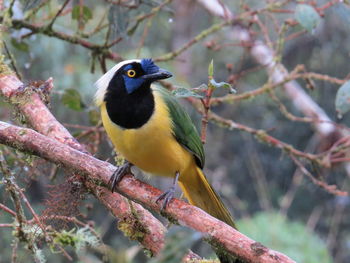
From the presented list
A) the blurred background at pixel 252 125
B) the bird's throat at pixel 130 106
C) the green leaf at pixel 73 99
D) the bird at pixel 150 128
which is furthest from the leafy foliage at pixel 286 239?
the bird's throat at pixel 130 106

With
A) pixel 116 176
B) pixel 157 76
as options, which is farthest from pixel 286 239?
pixel 116 176

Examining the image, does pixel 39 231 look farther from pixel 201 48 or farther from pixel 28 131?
pixel 201 48

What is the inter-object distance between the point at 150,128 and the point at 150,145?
0.09m

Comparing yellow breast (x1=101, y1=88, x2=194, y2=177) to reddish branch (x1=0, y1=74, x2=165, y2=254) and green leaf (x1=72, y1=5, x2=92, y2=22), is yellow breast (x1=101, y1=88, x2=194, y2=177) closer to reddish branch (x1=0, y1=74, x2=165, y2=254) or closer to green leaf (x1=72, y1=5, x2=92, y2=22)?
reddish branch (x1=0, y1=74, x2=165, y2=254)

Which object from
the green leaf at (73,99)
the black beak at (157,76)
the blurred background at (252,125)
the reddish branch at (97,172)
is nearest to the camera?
the reddish branch at (97,172)

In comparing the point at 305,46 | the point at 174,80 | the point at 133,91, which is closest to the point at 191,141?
the point at 133,91

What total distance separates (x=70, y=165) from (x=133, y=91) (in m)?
0.69

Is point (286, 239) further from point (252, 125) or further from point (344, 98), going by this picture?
point (344, 98)

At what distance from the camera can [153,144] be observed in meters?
2.84

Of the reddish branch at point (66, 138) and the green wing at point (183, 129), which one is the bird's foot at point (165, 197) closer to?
the reddish branch at point (66, 138)

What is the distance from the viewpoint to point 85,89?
24.2ft

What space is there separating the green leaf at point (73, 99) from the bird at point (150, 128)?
2.81 feet

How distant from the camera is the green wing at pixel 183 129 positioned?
3018 millimetres

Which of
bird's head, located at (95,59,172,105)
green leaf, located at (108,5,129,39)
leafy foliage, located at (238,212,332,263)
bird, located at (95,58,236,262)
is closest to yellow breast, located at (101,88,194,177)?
bird, located at (95,58,236,262)
